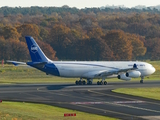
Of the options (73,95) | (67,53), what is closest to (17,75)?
(73,95)

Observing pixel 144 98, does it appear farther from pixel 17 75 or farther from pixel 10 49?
pixel 10 49

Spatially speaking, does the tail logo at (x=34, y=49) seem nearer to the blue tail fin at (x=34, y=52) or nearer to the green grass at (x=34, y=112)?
the blue tail fin at (x=34, y=52)

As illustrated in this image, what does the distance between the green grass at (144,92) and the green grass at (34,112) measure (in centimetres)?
1588

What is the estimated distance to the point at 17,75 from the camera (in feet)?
327

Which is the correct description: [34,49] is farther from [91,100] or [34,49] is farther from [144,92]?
[91,100]

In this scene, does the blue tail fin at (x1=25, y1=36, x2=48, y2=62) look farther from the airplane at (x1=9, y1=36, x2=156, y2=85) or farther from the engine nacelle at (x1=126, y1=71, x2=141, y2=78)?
the engine nacelle at (x1=126, y1=71, x2=141, y2=78)

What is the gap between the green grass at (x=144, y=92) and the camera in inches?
2350

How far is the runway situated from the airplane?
4330 millimetres

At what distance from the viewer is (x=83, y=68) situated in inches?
3029

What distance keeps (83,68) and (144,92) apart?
51.7 feet

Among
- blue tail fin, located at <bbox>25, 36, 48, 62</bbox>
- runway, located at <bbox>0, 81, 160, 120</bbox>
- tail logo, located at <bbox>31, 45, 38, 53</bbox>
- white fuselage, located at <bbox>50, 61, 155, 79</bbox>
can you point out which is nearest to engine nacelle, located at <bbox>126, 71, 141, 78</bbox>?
white fuselage, located at <bbox>50, 61, 155, 79</bbox>

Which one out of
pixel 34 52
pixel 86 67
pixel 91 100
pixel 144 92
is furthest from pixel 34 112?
pixel 86 67

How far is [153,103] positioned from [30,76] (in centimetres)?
4927

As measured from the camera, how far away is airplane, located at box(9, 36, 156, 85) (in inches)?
2879
